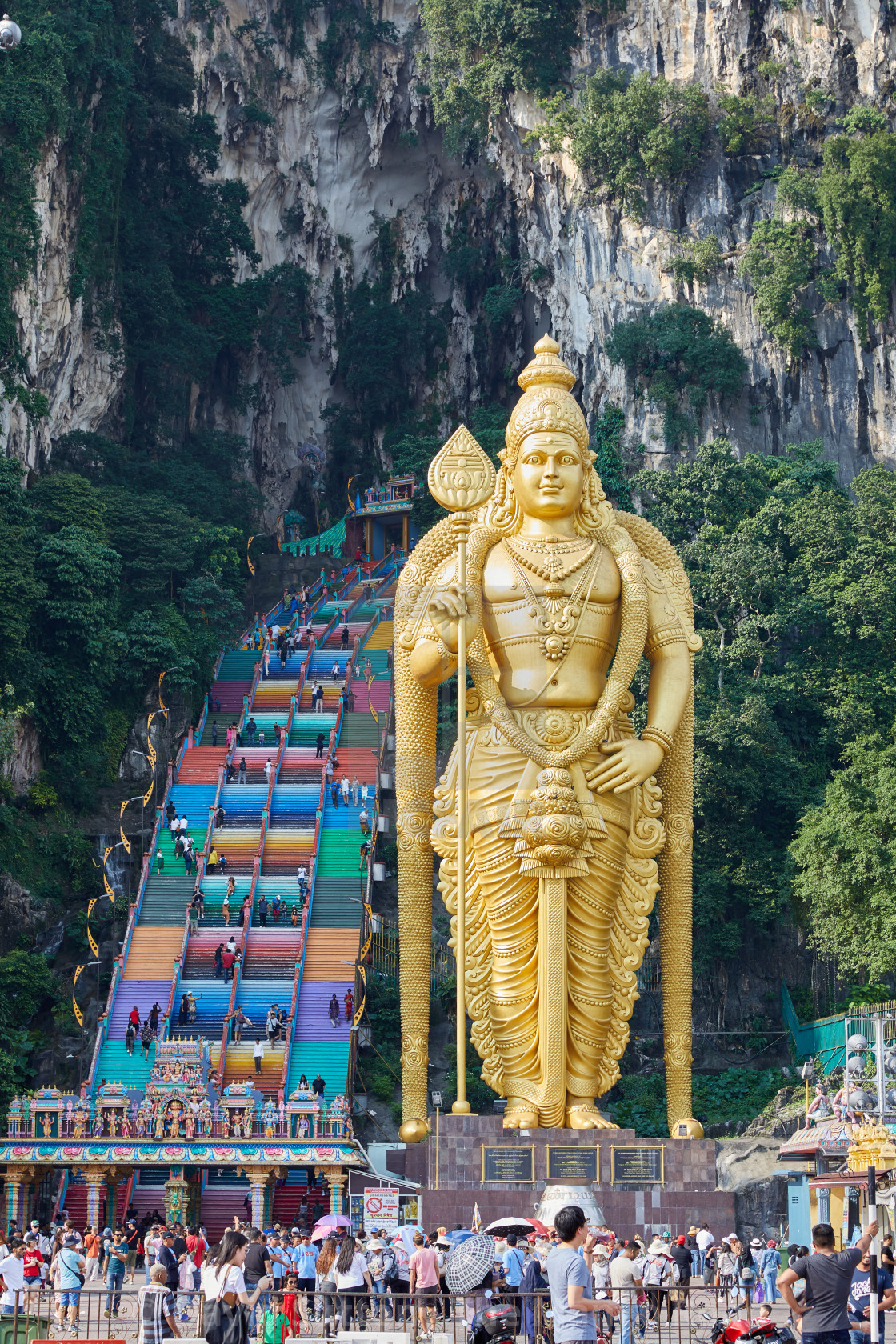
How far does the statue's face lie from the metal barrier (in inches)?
274

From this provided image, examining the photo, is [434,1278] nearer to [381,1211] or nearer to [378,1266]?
[378,1266]

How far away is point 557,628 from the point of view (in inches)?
657

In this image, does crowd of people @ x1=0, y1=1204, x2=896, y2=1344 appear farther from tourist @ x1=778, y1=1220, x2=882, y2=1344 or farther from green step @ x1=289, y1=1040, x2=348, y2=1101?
green step @ x1=289, y1=1040, x2=348, y2=1101

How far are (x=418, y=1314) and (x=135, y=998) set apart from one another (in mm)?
13210

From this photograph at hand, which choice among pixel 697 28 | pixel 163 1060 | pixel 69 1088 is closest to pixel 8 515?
pixel 69 1088

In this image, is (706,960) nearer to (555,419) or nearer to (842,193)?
(555,419)

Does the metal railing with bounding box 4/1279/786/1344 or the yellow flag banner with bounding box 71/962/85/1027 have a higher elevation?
the yellow flag banner with bounding box 71/962/85/1027

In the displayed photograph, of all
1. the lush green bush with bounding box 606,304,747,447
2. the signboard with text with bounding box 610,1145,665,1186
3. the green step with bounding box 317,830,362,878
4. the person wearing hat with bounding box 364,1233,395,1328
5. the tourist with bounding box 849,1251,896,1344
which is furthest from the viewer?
the lush green bush with bounding box 606,304,747,447

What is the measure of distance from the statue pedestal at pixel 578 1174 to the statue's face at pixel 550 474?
216 inches

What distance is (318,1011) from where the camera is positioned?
23125 mm

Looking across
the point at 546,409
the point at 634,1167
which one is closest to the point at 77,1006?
the point at 634,1167

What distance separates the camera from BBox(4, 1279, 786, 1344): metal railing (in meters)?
10.5

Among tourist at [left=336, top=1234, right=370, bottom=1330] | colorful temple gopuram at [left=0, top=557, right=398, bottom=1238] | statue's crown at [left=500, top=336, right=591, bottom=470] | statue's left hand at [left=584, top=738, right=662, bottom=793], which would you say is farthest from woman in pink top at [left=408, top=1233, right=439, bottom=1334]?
statue's crown at [left=500, top=336, right=591, bottom=470]

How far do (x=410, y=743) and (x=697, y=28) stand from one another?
21244mm
